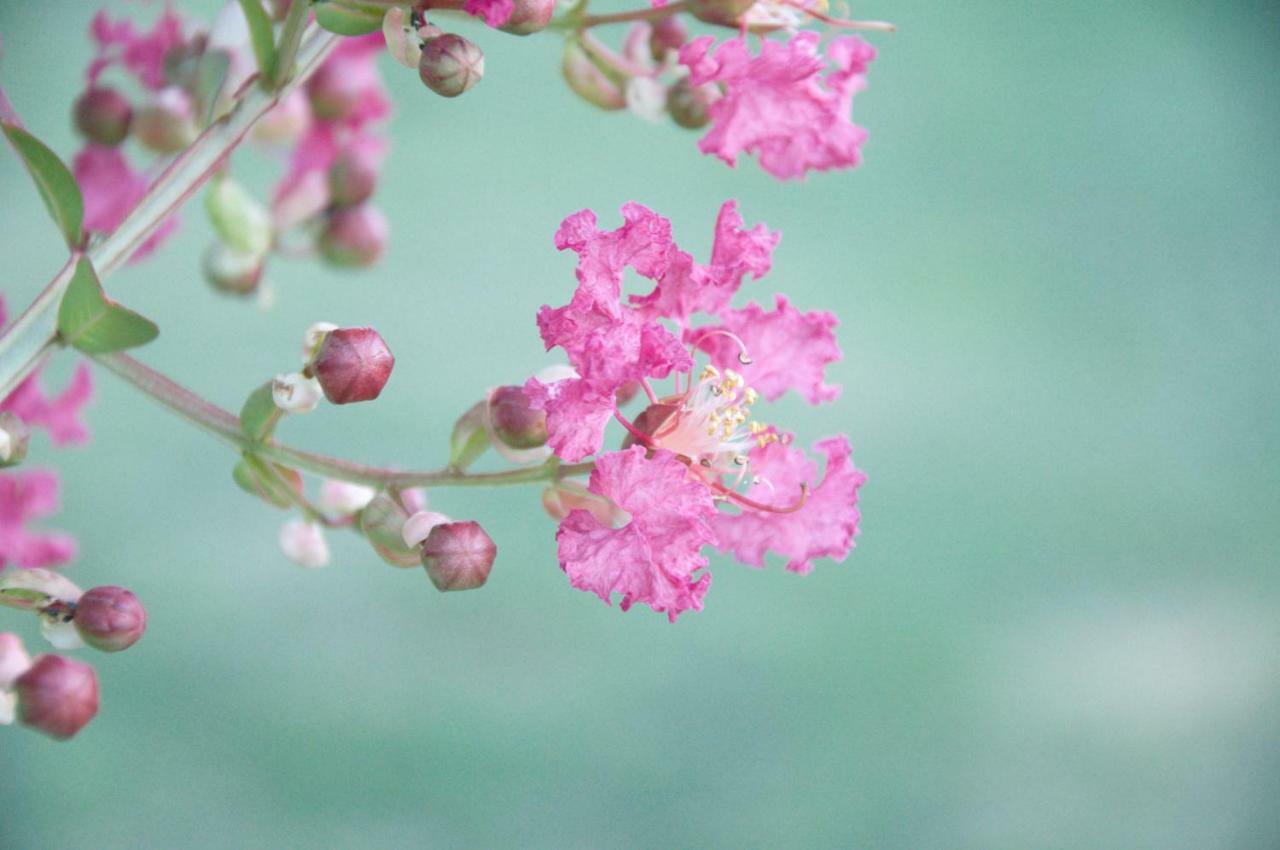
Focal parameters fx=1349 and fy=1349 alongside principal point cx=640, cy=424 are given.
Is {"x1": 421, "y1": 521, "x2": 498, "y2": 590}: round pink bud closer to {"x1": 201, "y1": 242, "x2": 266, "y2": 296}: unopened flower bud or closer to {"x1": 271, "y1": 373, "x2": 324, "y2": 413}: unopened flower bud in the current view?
{"x1": 271, "y1": 373, "x2": 324, "y2": 413}: unopened flower bud

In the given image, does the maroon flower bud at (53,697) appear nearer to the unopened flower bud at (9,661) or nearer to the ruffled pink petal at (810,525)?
the unopened flower bud at (9,661)

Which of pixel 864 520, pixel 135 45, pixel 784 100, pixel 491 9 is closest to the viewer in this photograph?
pixel 491 9

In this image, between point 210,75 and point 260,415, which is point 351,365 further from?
point 210,75

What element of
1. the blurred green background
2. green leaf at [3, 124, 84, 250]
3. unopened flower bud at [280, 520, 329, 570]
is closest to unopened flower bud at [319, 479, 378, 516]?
unopened flower bud at [280, 520, 329, 570]

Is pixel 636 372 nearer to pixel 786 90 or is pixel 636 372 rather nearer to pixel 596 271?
pixel 596 271

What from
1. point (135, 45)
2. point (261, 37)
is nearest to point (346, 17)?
point (261, 37)
